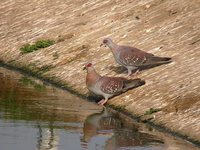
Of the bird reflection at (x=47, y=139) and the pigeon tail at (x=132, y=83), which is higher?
the pigeon tail at (x=132, y=83)

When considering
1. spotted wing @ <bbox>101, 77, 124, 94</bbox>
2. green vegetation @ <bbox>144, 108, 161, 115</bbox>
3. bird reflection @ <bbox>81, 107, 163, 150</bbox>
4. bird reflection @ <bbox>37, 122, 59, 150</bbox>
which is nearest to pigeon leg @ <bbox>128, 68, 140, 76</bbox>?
spotted wing @ <bbox>101, 77, 124, 94</bbox>

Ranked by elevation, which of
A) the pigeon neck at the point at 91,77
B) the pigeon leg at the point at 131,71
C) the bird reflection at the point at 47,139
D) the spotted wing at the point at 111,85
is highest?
the pigeon leg at the point at 131,71

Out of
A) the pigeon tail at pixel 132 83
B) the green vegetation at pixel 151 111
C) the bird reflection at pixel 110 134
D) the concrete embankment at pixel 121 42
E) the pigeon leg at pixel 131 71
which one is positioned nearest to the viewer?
the bird reflection at pixel 110 134

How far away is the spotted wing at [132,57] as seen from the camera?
27.7m

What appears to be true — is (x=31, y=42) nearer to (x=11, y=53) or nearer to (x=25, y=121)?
(x=11, y=53)

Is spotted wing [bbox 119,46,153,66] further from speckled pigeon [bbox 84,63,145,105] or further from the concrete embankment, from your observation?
speckled pigeon [bbox 84,63,145,105]

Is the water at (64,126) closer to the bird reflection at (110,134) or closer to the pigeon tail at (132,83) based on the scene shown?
the bird reflection at (110,134)

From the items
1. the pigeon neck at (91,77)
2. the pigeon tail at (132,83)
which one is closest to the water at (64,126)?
the pigeon neck at (91,77)

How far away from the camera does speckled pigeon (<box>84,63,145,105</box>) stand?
2664 centimetres

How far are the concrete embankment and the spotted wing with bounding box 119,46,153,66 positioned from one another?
452 millimetres

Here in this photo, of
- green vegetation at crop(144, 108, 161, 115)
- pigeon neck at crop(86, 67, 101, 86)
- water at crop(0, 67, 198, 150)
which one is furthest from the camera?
pigeon neck at crop(86, 67, 101, 86)

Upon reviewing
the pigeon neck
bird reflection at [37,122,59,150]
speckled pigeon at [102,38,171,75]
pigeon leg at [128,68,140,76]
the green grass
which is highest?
the green grass

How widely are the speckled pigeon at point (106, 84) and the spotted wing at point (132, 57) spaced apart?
2.68 feet

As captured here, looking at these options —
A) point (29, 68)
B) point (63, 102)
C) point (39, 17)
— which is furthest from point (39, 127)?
point (39, 17)
